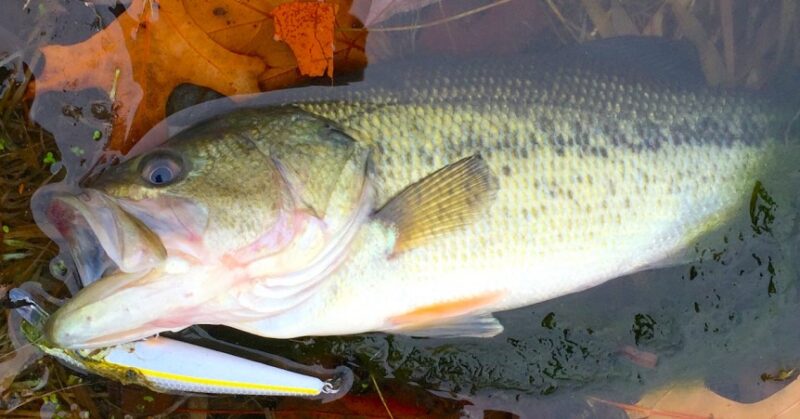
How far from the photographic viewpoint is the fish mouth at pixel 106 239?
173 cm

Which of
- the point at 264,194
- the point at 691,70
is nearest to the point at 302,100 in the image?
the point at 264,194

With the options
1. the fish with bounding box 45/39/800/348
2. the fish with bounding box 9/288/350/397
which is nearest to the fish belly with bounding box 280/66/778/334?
the fish with bounding box 45/39/800/348

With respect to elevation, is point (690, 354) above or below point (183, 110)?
below

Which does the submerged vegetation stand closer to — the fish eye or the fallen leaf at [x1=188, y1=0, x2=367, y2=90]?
the fallen leaf at [x1=188, y1=0, x2=367, y2=90]

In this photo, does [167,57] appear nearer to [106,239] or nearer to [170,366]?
[106,239]

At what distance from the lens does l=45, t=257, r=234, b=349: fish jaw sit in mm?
1786

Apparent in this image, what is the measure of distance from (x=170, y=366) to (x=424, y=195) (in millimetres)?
1105

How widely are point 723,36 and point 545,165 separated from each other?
1199mm

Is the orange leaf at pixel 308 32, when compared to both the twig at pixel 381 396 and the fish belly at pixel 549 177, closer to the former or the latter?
the fish belly at pixel 549 177

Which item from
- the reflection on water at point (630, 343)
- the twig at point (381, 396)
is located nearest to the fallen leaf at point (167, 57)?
the reflection on water at point (630, 343)

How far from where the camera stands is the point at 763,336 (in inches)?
103

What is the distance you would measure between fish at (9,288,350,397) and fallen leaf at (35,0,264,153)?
823 millimetres

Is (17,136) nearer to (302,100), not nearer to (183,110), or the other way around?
(183,110)

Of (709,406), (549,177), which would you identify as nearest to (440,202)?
(549,177)
